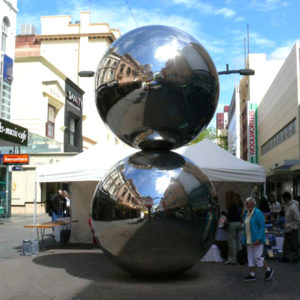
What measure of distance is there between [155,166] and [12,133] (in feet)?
40.1

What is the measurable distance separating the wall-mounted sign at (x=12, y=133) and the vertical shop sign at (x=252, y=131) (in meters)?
32.8

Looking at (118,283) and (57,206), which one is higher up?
(57,206)

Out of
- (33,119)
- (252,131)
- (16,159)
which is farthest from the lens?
(252,131)

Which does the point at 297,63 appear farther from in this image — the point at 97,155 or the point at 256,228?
the point at 256,228

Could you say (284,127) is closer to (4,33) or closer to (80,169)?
(4,33)

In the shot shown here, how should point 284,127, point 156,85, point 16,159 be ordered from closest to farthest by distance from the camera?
point 156,85, point 16,159, point 284,127

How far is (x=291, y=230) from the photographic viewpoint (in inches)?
371

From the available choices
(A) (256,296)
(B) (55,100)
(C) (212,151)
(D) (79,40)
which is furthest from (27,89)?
(A) (256,296)

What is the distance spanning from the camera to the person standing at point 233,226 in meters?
9.06

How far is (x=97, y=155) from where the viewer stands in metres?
10.8

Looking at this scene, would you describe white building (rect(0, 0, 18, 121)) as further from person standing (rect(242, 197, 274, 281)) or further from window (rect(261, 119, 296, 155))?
window (rect(261, 119, 296, 155))

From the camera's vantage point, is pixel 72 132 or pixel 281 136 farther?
pixel 281 136

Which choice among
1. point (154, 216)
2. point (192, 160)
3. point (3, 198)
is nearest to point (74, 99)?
point (3, 198)

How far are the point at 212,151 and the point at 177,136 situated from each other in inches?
151
